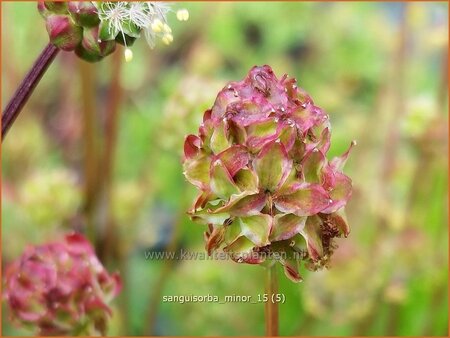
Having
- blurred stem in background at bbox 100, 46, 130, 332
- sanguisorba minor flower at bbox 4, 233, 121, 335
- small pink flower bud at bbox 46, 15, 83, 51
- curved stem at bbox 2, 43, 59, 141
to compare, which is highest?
blurred stem in background at bbox 100, 46, 130, 332

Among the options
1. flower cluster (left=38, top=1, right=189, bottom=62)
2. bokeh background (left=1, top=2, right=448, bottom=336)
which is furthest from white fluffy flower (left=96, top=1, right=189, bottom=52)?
bokeh background (left=1, top=2, right=448, bottom=336)

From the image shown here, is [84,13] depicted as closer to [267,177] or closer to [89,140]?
[267,177]

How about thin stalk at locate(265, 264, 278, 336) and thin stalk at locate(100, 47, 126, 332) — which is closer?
thin stalk at locate(265, 264, 278, 336)

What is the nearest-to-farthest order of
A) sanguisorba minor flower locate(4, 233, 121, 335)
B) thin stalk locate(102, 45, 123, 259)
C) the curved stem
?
the curved stem → sanguisorba minor flower locate(4, 233, 121, 335) → thin stalk locate(102, 45, 123, 259)

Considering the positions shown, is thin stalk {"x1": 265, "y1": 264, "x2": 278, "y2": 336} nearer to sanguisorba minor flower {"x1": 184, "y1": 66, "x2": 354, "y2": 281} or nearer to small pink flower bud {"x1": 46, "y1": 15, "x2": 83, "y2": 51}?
sanguisorba minor flower {"x1": 184, "y1": 66, "x2": 354, "y2": 281}

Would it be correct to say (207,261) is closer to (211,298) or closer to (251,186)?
(211,298)

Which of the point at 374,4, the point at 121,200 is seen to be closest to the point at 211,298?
the point at 121,200
